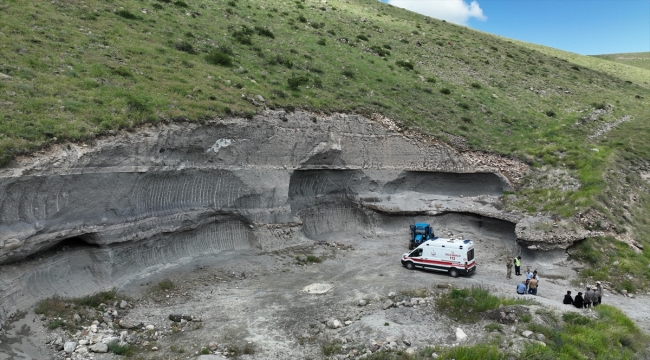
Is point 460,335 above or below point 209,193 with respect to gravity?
below

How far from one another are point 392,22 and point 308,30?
20.7 metres

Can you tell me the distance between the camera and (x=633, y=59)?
113 meters

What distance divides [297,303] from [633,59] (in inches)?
5169

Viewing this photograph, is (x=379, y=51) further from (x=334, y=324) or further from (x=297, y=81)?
(x=334, y=324)

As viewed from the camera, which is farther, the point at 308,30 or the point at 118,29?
the point at 308,30

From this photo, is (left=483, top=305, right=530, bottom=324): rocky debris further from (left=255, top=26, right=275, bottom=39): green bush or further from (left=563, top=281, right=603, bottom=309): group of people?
(left=255, top=26, right=275, bottom=39): green bush

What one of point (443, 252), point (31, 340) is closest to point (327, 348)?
point (31, 340)

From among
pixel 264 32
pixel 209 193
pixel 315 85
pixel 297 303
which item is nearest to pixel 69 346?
pixel 297 303

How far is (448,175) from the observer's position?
3344cm

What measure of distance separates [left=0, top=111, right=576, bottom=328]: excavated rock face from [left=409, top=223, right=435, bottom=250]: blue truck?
285cm

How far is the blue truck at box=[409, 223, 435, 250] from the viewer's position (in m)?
27.2

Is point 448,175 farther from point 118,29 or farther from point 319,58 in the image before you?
point 118,29


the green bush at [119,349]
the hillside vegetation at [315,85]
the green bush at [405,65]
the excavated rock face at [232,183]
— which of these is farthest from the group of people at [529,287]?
the green bush at [405,65]

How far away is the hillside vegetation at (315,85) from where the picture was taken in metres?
20.2
